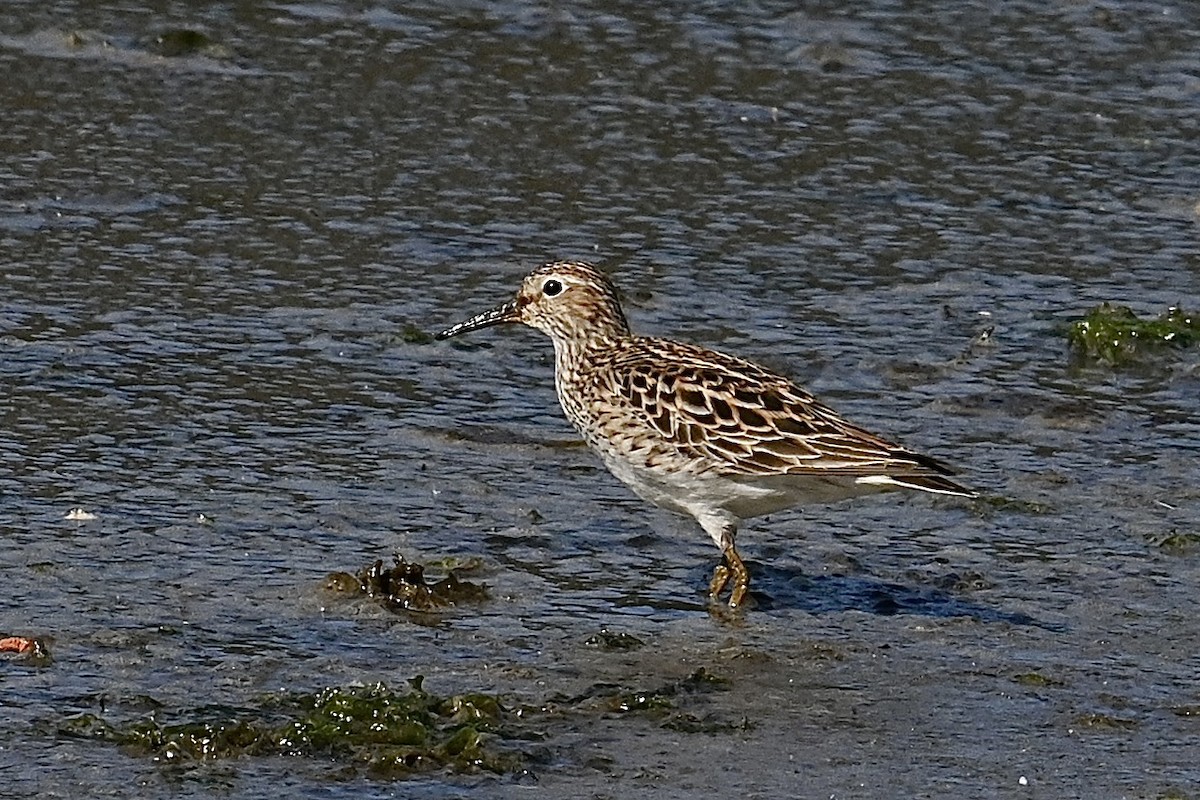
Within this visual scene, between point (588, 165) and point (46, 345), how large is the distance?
257cm

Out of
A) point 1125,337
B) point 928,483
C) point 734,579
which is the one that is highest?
point 928,483

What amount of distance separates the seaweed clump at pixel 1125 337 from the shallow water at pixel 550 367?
0.09 m

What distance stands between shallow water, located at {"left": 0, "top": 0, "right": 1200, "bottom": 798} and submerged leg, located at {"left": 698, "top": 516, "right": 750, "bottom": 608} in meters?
0.08

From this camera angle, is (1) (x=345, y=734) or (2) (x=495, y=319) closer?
(1) (x=345, y=734)

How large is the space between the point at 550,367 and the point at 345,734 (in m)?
2.95

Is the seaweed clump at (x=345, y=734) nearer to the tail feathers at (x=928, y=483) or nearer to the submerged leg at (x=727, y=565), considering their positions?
the submerged leg at (x=727, y=565)

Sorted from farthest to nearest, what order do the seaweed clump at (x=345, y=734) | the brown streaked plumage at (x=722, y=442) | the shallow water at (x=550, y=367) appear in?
the brown streaked plumage at (x=722, y=442) < the shallow water at (x=550, y=367) < the seaweed clump at (x=345, y=734)

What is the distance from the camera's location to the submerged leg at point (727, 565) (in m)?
6.39

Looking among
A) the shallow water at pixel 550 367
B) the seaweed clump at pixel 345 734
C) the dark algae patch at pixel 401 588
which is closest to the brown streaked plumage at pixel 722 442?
the shallow water at pixel 550 367

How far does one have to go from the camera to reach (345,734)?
5.25 meters

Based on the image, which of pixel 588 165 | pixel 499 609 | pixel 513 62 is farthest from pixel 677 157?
pixel 499 609

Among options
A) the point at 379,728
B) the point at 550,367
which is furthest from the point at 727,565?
the point at 550,367

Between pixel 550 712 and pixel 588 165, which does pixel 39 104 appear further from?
pixel 550 712

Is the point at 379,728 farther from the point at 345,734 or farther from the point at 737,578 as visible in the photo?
the point at 737,578
